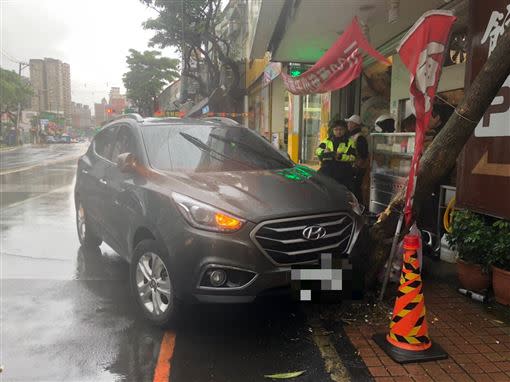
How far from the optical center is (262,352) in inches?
140

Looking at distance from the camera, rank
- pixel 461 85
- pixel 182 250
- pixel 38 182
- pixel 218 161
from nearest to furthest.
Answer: pixel 182 250, pixel 218 161, pixel 461 85, pixel 38 182

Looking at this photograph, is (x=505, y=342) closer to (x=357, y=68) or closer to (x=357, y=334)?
(x=357, y=334)

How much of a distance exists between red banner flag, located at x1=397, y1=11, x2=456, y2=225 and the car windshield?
1.60m

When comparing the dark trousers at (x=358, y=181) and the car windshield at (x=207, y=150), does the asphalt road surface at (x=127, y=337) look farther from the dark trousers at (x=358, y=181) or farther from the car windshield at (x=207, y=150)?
the dark trousers at (x=358, y=181)

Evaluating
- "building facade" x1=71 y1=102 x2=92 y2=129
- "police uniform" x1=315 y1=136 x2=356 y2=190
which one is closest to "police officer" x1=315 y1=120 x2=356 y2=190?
"police uniform" x1=315 y1=136 x2=356 y2=190

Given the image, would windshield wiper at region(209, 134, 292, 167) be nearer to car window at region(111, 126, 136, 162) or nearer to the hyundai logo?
car window at region(111, 126, 136, 162)

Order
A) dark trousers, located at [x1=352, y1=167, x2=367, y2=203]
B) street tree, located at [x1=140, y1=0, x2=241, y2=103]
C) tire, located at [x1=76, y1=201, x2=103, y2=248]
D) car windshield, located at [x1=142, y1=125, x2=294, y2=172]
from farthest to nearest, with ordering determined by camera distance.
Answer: street tree, located at [x1=140, y1=0, x2=241, y2=103] < dark trousers, located at [x1=352, y1=167, x2=367, y2=203] < tire, located at [x1=76, y1=201, x2=103, y2=248] < car windshield, located at [x1=142, y1=125, x2=294, y2=172]

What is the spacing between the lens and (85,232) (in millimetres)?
6336

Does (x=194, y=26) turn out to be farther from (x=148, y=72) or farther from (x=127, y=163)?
(x=148, y=72)

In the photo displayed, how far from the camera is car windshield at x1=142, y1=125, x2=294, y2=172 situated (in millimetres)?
4426

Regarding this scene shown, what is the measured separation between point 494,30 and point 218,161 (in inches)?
120

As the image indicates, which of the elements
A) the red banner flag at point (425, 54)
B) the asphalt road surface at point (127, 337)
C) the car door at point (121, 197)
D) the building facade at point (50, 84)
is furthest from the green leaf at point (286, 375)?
the building facade at point (50, 84)

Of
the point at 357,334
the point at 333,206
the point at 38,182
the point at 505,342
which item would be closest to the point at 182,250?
the point at 333,206

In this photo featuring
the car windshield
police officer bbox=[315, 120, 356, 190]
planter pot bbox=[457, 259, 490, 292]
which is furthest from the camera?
police officer bbox=[315, 120, 356, 190]
